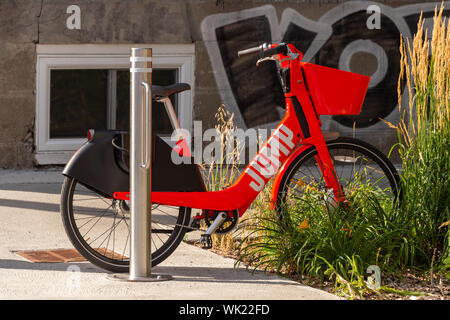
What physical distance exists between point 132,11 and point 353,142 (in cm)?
427

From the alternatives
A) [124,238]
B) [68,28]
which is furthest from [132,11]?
[124,238]

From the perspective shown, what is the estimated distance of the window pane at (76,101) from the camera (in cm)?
930

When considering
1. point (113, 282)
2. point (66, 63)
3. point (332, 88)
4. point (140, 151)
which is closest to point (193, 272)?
point (113, 282)

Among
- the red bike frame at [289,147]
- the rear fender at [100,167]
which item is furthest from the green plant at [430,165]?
the rear fender at [100,167]

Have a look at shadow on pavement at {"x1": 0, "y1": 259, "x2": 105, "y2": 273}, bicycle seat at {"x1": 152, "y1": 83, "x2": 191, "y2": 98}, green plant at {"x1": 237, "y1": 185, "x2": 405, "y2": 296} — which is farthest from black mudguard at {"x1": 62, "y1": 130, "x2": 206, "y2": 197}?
green plant at {"x1": 237, "y1": 185, "x2": 405, "y2": 296}

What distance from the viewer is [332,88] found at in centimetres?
531

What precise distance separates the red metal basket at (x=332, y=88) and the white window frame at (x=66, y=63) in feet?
13.5

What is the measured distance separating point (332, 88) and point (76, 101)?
4656mm

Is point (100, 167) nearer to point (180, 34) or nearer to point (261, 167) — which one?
point (261, 167)

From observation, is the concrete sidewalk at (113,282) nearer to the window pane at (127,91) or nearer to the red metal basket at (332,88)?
the red metal basket at (332,88)

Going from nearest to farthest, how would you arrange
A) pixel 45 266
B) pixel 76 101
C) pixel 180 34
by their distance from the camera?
pixel 45 266, pixel 180 34, pixel 76 101

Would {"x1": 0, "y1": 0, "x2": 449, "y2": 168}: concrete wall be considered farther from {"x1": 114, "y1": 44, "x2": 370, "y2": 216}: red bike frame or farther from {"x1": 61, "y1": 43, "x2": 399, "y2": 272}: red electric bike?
{"x1": 114, "y1": 44, "x2": 370, "y2": 216}: red bike frame

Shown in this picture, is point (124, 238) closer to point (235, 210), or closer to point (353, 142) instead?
point (235, 210)

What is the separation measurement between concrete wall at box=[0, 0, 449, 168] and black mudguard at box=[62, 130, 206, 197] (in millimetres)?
4066
